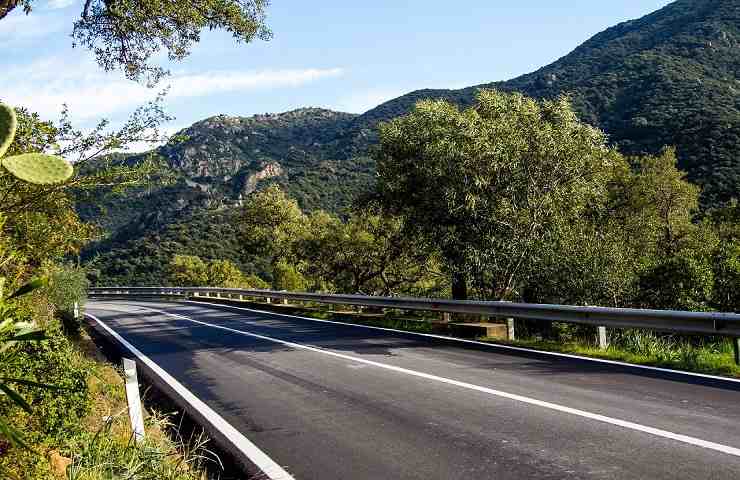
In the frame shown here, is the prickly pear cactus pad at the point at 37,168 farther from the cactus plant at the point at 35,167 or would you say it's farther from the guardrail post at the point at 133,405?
the guardrail post at the point at 133,405

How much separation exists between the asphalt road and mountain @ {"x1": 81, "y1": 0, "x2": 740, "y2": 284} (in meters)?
34.8

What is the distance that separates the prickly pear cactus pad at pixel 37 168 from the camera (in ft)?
9.18

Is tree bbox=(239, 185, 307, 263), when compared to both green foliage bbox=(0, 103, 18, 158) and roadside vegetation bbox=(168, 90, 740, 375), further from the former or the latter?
green foliage bbox=(0, 103, 18, 158)

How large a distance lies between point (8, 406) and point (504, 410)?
4573 millimetres

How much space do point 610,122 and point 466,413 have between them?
2378 inches

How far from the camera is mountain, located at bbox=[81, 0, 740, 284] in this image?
49.5m

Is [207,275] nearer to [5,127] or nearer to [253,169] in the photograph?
[253,169]

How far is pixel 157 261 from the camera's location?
7206 centimetres

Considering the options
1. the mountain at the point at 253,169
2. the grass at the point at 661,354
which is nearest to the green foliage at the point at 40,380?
the grass at the point at 661,354

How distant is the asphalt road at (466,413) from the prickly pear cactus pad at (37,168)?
3.21 meters

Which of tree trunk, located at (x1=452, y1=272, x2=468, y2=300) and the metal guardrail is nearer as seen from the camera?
the metal guardrail

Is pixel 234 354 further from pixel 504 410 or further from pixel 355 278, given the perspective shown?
pixel 355 278

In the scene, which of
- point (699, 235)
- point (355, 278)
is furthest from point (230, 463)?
point (355, 278)

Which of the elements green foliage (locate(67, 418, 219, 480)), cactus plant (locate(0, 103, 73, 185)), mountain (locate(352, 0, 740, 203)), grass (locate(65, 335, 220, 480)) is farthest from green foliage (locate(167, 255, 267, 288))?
cactus plant (locate(0, 103, 73, 185))
